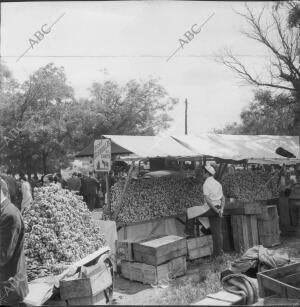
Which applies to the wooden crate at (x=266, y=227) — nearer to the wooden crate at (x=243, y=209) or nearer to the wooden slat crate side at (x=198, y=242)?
the wooden crate at (x=243, y=209)

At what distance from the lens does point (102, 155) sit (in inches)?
290

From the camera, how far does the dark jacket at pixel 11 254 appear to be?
4.07 m


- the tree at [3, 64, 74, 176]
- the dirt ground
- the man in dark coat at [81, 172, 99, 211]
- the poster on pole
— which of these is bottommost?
the dirt ground

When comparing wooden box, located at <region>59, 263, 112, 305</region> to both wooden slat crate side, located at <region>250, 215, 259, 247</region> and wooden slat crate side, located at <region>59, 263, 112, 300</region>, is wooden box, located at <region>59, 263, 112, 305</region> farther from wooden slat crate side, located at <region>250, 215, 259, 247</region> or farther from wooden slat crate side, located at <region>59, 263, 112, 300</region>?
wooden slat crate side, located at <region>250, 215, 259, 247</region>

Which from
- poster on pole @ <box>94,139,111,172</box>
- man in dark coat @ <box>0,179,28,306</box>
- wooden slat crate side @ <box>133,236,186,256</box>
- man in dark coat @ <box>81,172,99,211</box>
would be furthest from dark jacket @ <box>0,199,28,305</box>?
man in dark coat @ <box>81,172,99,211</box>

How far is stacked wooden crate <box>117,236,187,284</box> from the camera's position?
6.54 metres

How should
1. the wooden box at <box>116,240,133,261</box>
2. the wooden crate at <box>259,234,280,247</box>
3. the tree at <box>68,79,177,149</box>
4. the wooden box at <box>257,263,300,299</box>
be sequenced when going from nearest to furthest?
the wooden box at <box>257,263,300,299</box>
the wooden box at <box>116,240,133,261</box>
the wooden crate at <box>259,234,280,247</box>
the tree at <box>68,79,177,149</box>

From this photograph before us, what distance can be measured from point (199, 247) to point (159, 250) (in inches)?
63.0

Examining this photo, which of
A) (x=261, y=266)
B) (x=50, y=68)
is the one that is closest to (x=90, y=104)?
(x=50, y=68)

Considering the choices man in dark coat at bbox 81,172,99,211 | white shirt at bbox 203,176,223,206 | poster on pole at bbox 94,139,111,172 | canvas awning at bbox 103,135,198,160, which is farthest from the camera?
man in dark coat at bbox 81,172,99,211

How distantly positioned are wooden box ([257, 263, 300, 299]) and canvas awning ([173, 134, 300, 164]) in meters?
3.63

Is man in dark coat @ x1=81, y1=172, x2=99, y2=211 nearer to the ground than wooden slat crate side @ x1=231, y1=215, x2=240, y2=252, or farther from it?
farther from it

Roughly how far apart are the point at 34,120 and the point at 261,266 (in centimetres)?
Answer: 1498

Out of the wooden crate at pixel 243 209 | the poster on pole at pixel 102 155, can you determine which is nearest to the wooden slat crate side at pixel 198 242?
the wooden crate at pixel 243 209
